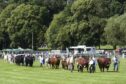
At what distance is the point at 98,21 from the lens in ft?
358

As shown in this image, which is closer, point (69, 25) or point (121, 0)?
point (69, 25)

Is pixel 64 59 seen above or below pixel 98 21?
below

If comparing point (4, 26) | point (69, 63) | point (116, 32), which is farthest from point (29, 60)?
point (4, 26)

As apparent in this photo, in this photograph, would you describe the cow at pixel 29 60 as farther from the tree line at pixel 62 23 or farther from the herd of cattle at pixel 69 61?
the tree line at pixel 62 23

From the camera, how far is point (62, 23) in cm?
11631

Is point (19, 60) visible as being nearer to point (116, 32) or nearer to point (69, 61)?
point (69, 61)

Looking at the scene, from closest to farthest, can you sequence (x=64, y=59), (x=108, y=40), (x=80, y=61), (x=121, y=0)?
(x=80, y=61), (x=64, y=59), (x=108, y=40), (x=121, y=0)

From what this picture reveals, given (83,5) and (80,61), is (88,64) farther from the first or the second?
(83,5)

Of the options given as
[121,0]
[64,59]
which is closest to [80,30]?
[121,0]

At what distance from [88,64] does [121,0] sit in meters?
88.0

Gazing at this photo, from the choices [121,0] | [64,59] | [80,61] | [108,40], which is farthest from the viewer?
[121,0]

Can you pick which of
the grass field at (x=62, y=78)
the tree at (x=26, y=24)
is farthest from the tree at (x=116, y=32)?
the grass field at (x=62, y=78)

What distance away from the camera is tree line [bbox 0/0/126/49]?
10819 centimetres

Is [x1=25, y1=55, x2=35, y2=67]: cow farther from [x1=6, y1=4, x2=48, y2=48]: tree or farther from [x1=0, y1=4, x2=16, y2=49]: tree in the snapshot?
[x1=0, y1=4, x2=16, y2=49]: tree
